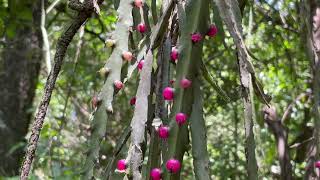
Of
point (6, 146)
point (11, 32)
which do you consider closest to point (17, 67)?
point (6, 146)

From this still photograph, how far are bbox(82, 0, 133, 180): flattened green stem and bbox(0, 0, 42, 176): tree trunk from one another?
7.50ft

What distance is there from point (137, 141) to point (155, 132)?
0.05 m

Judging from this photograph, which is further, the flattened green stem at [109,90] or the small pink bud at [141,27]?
the small pink bud at [141,27]

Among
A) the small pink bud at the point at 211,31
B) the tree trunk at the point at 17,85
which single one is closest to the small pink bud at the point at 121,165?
the small pink bud at the point at 211,31

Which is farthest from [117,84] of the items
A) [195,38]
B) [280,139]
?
[280,139]

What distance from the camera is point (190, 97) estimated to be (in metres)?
0.72

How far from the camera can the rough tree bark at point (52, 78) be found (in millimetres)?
735

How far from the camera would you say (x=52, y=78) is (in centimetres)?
79

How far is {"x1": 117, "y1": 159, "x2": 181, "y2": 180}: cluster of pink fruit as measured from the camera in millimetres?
663

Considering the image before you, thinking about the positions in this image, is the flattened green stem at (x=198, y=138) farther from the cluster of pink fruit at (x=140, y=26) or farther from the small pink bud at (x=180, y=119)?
the cluster of pink fruit at (x=140, y=26)

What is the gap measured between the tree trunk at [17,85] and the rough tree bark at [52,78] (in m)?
2.22

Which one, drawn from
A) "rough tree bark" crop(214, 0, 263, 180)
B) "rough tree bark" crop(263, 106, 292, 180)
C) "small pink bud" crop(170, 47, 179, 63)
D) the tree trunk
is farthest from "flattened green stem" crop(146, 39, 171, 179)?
the tree trunk

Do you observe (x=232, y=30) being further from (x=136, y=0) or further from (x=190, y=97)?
(x=136, y=0)

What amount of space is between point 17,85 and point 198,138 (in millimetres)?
2549
